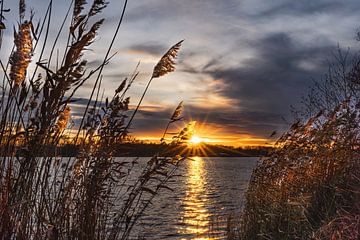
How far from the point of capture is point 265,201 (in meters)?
7.64

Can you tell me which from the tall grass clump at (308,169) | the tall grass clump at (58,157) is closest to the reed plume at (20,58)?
the tall grass clump at (58,157)

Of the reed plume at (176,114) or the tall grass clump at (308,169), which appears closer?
the reed plume at (176,114)

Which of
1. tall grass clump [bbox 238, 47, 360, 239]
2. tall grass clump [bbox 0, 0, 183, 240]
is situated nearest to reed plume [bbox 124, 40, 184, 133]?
tall grass clump [bbox 0, 0, 183, 240]

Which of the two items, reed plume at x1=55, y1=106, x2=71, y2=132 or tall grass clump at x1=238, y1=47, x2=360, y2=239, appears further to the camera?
tall grass clump at x1=238, y1=47, x2=360, y2=239

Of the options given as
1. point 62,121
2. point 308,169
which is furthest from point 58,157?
point 308,169

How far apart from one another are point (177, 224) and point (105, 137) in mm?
12823

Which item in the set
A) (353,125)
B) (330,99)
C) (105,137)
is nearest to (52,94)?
(105,137)

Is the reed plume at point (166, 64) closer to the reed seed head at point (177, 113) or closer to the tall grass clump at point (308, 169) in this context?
the reed seed head at point (177, 113)

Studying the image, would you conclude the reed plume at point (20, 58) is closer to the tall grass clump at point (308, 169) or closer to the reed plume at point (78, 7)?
the reed plume at point (78, 7)

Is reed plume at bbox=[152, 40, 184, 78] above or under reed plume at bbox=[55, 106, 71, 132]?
above

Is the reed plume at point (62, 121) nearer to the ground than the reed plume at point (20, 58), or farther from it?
nearer to the ground

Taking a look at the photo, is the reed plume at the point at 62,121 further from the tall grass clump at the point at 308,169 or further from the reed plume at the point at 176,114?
the tall grass clump at the point at 308,169

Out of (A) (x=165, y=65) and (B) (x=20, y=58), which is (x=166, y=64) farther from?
(B) (x=20, y=58)

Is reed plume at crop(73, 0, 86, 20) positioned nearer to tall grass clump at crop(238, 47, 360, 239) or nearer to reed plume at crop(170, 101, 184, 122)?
reed plume at crop(170, 101, 184, 122)
